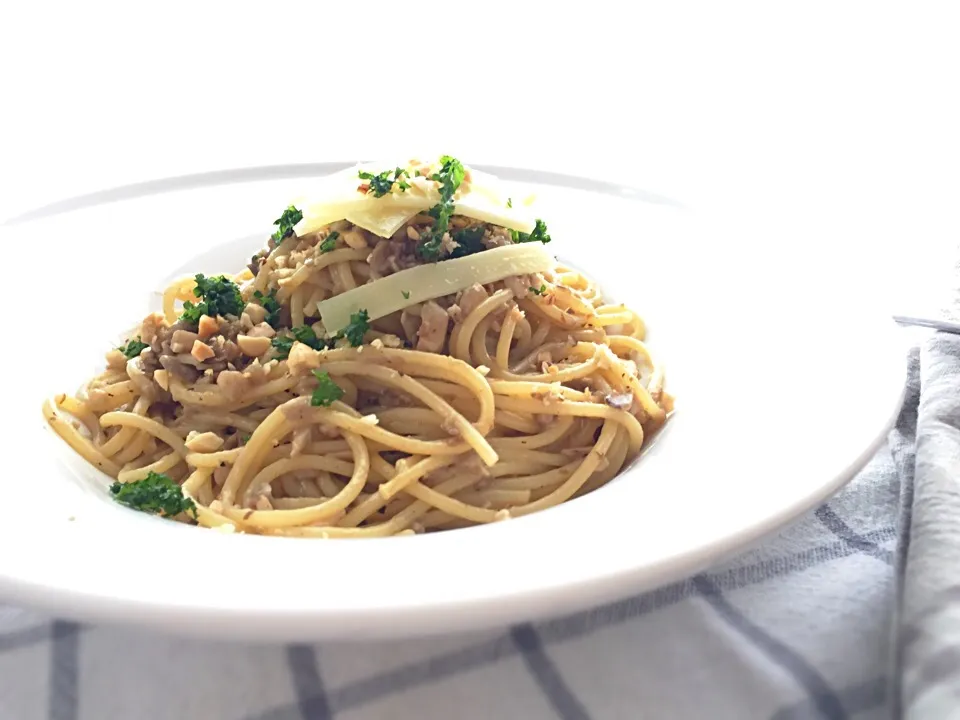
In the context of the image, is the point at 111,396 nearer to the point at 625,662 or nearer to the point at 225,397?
the point at 225,397

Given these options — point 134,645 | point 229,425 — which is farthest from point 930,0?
point 134,645

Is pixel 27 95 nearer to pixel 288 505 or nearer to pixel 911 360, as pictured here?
pixel 288 505

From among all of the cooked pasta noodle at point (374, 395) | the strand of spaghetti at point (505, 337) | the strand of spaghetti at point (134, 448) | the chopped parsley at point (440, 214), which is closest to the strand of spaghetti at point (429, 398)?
the cooked pasta noodle at point (374, 395)

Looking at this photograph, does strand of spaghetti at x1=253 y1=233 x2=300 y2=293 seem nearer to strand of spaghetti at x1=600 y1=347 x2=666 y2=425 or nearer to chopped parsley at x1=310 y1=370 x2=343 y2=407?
chopped parsley at x1=310 y1=370 x2=343 y2=407

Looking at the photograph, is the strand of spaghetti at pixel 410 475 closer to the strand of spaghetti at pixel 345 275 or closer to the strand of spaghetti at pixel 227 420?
the strand of spaghetti at pixel 227 420

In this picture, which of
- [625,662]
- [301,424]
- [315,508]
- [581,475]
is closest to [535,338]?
[581,475]

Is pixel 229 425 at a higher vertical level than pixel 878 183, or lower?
lower
